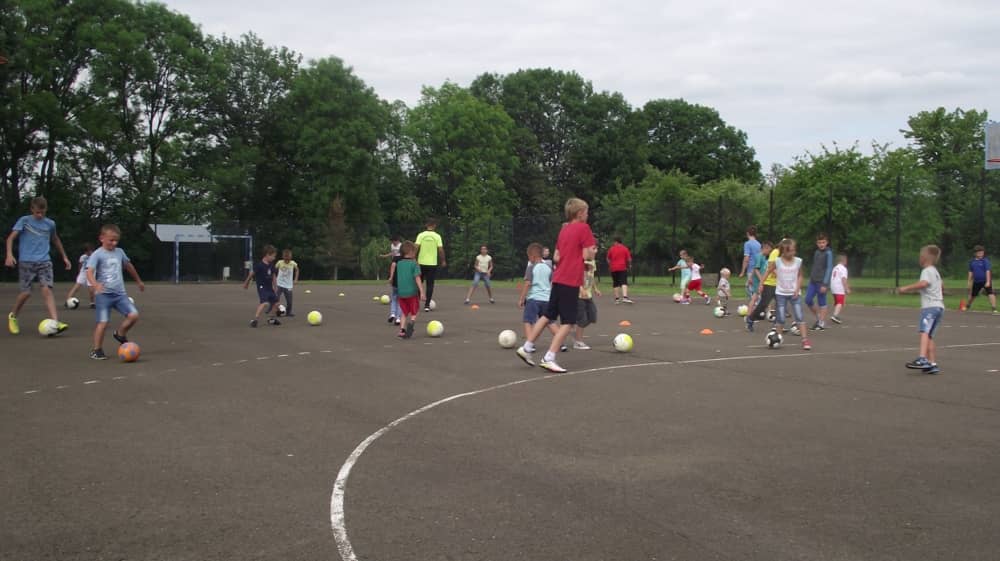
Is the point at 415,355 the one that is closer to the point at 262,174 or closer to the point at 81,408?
the point at 81,408

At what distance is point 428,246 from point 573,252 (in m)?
9.23

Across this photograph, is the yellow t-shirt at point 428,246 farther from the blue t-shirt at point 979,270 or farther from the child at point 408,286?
the blue t-shirt at point 979,270

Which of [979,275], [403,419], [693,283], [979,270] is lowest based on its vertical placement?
[403,419]

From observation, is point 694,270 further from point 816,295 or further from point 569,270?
point 569,270

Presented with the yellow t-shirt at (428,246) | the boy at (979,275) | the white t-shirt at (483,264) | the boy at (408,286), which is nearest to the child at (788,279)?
the boy at (408,286)

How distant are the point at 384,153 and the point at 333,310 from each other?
48.7m

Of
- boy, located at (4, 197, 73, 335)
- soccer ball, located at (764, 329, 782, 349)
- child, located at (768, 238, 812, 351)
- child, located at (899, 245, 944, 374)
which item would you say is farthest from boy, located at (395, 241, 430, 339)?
child, located at (899, 245, 944, 374)

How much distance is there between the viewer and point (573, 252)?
1005 centimetres

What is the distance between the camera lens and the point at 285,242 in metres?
51.7

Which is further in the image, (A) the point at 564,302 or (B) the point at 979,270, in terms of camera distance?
(B) the point at 979,270

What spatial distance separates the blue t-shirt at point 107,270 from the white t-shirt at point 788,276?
31.3 feet

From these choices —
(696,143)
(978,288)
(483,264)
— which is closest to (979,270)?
(978,288)

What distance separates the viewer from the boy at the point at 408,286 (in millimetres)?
14234

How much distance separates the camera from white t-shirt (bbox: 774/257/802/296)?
533 inches
